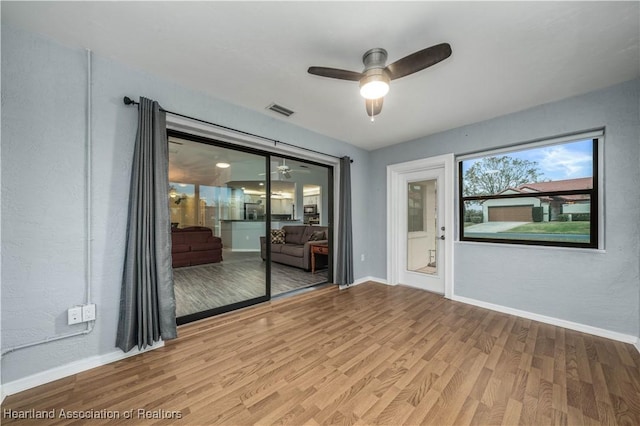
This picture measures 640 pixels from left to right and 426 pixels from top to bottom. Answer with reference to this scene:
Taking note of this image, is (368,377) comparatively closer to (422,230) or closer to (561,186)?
(422,230)

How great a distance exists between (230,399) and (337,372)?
2.56ft

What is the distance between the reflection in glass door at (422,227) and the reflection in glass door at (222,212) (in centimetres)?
252

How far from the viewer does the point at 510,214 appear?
3.02 m

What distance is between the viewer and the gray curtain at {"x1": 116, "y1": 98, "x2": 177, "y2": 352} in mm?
1942

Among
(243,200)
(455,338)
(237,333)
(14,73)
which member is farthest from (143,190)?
(455,338)

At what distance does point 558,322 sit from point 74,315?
4640 mm

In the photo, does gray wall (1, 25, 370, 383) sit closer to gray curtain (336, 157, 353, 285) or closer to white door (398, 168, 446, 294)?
gray curtain (336, 157, 353, 285)

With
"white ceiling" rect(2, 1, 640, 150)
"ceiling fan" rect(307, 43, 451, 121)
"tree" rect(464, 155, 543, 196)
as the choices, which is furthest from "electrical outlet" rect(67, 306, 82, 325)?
"tree" rect(464, 155, 543, 196)

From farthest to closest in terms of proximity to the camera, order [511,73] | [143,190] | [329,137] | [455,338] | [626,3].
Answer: [329,137], [455,338], [511,73], [143,190], [626,3]

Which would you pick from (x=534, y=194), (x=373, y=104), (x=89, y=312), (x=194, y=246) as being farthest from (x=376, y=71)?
(x=194, y=246)

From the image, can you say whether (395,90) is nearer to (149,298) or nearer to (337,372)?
(337,372)

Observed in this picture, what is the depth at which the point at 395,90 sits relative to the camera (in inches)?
94.4

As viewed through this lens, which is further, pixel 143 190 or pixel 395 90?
pixel 395 90

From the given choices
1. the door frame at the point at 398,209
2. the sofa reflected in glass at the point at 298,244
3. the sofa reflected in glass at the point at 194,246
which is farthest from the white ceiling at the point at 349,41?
the sofa reflected in glass at the point at 298,244
